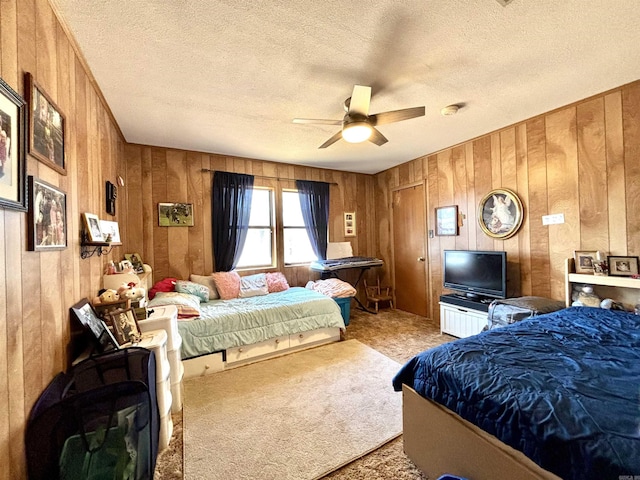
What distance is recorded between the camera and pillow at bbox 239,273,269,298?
3648mm

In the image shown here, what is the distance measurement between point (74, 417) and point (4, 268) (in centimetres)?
66

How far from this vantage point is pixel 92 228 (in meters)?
1.79

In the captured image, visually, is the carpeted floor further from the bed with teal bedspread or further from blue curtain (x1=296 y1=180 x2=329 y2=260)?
blue curtain (x1=296 y1=180 x2=329 y2=260)

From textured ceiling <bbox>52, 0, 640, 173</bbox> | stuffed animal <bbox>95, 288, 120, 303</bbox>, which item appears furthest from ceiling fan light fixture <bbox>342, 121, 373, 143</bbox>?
stuffed animal <bbox>95, 288, 120, 303</bbox>

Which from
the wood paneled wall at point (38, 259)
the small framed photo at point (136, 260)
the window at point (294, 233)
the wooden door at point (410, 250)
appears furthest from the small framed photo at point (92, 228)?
the wooden door at point (410, 250)

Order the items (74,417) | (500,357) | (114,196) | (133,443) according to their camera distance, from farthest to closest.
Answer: (114,196) → (500,357) → (133,443) → (74,417)

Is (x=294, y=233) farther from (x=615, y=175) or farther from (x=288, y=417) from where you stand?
(x=615, y=175)

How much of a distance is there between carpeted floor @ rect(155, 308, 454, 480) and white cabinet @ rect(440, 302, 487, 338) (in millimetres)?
141

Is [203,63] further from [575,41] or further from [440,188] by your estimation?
[440,188]

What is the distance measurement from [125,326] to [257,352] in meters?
1.46

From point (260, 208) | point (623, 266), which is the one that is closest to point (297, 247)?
point (260, 208)

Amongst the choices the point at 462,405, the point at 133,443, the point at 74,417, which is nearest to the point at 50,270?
the point at 74,417

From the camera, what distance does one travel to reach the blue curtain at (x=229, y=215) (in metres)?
3.82

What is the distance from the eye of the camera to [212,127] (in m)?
2.93
